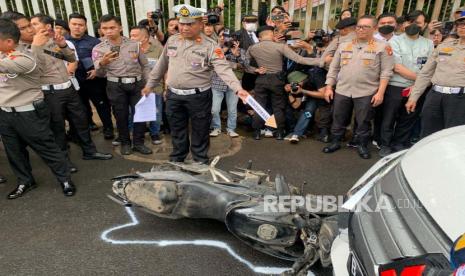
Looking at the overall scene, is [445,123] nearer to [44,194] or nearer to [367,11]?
[367,11]

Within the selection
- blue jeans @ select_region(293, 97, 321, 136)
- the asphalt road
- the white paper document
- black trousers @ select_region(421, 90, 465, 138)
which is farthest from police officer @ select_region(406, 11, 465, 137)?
the white paper document

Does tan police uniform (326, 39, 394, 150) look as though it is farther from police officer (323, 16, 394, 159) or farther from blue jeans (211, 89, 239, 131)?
blue jeans (211, 89, 239, 131)

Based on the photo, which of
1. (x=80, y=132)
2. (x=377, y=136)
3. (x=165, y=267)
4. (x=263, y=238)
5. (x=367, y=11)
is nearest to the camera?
(x=263, y=238)

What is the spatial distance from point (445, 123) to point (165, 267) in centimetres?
337

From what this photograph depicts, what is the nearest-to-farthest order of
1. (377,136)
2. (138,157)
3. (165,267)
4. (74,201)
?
1. (165,267)
2. (74,201)
3. (138,157)
4. (377,136)

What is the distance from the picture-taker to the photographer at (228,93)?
5406 mm

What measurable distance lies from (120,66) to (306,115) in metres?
2.68

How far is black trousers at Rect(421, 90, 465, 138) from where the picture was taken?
12.6 ft

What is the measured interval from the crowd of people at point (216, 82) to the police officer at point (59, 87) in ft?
0.04

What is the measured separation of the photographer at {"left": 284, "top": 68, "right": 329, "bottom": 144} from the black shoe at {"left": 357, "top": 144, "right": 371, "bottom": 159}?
2.09ft

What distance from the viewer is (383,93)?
446cm

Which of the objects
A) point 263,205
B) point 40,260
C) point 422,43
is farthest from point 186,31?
point 422,43

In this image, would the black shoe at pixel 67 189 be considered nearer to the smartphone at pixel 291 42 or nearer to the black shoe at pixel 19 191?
the black shoe at pixel 19 191

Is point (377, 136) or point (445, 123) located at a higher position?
point (445, 123)
